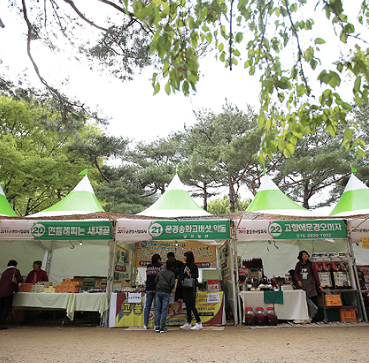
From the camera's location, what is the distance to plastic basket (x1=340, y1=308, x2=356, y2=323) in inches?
244

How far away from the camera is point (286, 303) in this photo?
632cm

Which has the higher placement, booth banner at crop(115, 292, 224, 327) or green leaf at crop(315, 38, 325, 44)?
green leaf at crop(315, 38, 325, 44)

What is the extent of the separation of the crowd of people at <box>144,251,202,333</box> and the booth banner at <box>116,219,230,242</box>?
1.73 feet

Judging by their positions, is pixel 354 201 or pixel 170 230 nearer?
pixel 170 230

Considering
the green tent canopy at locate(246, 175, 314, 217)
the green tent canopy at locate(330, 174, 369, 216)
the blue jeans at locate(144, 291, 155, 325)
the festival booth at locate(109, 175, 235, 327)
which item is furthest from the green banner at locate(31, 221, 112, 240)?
the green tent canopy at locate(330, 174, 369, 216)

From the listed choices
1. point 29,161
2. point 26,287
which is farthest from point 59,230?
point 29,161

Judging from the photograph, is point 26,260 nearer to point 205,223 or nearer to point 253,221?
point 205,223

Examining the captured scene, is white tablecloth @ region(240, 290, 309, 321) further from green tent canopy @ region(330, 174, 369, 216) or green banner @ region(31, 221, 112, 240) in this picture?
green tent canopy @ region(330, 174, 369, 216)

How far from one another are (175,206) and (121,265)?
103 inches

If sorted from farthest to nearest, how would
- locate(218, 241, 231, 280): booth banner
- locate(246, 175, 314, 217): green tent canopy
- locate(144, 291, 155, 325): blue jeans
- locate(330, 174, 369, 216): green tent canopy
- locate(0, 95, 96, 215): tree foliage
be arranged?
locate(0, 95, 96, 215): tree foliage < locate(330, 174, 369, 216): green tent canopy < locate(246, 175, 314, 217): green tent canopy < locate(218, 241, 231, 280): booth banner < locate(144, 291, 155, 325): blue jeans

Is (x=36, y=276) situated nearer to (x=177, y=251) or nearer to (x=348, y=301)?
(x=177, y=251)

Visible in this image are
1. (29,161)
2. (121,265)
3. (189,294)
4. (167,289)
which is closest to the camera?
(167,289)

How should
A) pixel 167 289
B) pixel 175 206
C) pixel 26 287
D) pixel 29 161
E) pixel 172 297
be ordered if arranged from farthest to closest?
pixel 29 161
pixel 175 206
pixel 26 287
pixel 172 297
pixel 167 289

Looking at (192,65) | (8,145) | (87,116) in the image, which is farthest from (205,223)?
(8,145)
